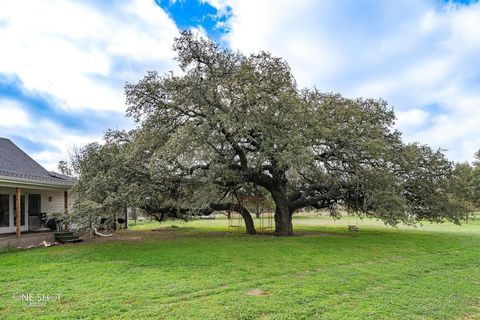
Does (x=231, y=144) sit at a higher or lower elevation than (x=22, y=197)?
higher

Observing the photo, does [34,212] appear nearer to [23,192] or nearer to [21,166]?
[23,192]

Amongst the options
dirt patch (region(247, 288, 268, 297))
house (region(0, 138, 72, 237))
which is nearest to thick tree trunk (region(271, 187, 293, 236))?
house (region(0, 138, 72, 237))

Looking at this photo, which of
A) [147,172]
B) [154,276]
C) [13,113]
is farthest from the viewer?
[13,113]

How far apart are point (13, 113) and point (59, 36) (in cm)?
982

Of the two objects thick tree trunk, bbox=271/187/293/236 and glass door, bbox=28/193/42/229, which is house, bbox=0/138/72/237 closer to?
glass door, bbox=28/193/42/229

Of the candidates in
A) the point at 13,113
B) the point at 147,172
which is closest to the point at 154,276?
the point at 147,172

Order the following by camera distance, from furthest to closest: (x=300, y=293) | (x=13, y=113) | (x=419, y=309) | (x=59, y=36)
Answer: (x=13, y=113) → (x=59, y=36) → (x=300, y=293) → (x=419, y=309)

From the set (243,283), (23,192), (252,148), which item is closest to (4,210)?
(23,192)

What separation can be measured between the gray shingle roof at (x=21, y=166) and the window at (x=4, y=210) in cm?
113

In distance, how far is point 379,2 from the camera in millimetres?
11047

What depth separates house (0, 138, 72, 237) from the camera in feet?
40.4

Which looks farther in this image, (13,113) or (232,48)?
(13,113)

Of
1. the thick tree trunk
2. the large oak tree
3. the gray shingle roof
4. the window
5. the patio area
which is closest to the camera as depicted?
the patio area

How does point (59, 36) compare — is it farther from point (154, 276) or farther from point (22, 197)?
point (154, 276)
